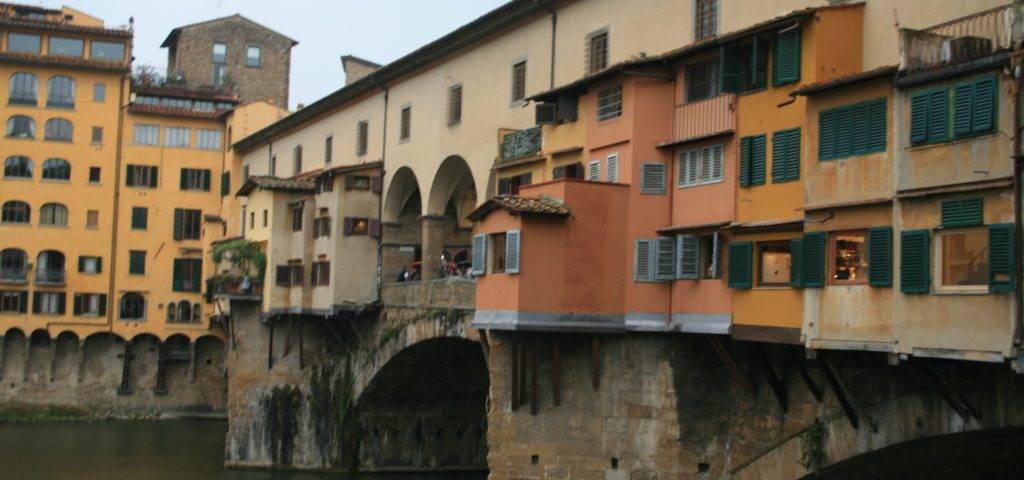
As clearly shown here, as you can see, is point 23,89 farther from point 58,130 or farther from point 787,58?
point 787,58

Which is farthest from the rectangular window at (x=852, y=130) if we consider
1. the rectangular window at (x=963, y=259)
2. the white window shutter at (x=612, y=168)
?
the white window shutter at (x=612, y=168)

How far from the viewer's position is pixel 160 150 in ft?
235

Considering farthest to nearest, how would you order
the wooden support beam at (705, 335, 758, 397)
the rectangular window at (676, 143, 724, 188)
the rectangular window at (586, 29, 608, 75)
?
the rectangular window at (586, 29, 608, 75) → the rectangular window at (676, 143, 724, 188) → the wooden support beam at (705, 335, 758, 397)

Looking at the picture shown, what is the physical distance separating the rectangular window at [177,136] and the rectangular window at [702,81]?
52556 mm

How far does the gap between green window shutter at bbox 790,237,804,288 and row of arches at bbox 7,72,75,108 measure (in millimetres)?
56873

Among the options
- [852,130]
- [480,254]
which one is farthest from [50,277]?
[852,130]

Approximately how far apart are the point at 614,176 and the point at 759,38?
15.6 ft

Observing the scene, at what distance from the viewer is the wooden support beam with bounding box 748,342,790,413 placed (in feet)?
74.5

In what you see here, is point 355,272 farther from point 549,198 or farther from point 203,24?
point 203,24

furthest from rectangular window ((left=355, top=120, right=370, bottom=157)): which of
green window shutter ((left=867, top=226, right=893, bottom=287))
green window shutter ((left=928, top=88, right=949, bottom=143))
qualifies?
green window shutter ((left=928, top=88, right=949, bottom=143))

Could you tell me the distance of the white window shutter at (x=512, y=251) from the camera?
25.5m

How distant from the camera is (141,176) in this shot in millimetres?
71125

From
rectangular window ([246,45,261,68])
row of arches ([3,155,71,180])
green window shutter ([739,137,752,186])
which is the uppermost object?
rectangular window ([246,45,261,68])

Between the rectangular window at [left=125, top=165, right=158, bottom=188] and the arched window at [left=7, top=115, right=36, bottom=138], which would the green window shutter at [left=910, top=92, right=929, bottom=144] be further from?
the arched window at [left=7, top=115, right=36, bottom=138]
